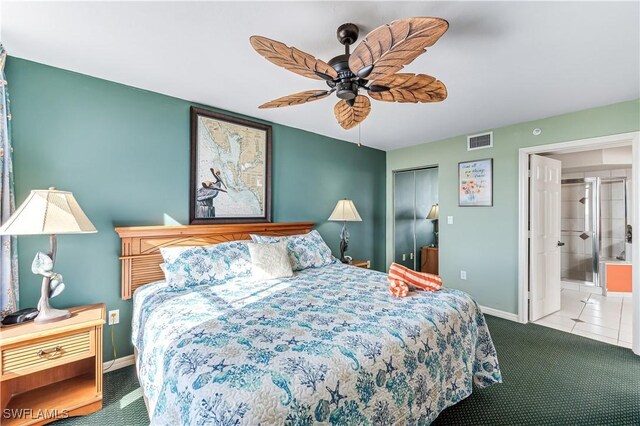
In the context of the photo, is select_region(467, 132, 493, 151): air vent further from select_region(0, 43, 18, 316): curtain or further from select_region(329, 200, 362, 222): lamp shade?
select_region(0, 43, 18, 316): curtain

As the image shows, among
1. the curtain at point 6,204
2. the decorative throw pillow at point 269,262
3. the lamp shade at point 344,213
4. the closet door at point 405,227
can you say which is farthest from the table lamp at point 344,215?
the curtain at point 6,204

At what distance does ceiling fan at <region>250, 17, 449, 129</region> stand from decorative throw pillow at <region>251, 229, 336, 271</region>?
1.41 metres

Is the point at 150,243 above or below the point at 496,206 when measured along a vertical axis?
below

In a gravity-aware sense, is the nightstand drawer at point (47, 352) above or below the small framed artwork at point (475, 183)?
below

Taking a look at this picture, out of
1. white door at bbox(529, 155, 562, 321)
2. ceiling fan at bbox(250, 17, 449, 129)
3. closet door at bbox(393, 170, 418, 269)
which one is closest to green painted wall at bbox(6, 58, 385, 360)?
ceiling fan at bbox(250, 17, 449, 129)

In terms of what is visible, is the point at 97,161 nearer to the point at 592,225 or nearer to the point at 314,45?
the point at 314,45

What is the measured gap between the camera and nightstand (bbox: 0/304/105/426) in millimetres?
1618

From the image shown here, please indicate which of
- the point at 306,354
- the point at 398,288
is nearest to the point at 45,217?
the point at 306,354

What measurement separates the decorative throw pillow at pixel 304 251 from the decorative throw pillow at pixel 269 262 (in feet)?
0.56

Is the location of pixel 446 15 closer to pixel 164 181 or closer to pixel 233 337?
pixel 233 337

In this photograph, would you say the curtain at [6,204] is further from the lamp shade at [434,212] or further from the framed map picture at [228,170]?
the lamp shade at [434,212]

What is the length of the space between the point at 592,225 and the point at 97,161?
6982mm

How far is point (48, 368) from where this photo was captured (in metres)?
1.77

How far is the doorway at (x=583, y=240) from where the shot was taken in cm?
303
